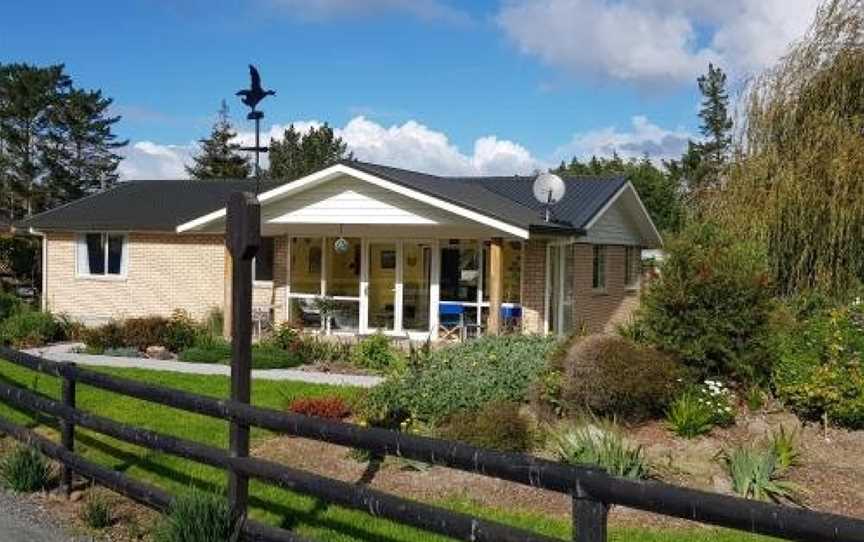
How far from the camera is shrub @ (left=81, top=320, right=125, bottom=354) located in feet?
64.4

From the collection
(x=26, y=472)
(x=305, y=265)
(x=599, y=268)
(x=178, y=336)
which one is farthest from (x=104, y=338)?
(x=26, y=472)

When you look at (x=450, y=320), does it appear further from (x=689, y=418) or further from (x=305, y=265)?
(x=689, y=418)

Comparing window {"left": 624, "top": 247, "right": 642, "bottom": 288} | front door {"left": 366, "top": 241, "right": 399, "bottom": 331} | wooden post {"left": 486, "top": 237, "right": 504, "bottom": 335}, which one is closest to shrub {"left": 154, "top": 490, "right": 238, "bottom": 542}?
wooden post {"left": 486, "top": 237, "right": 504, "bottom": 335}

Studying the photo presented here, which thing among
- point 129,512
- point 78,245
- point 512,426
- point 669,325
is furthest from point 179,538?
point 78,245

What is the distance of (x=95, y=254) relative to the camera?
89.0 feet

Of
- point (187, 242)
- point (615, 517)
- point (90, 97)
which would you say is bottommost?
point (615, 517)

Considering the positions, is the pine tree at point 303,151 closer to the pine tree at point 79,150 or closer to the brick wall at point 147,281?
the pine tree at point 79,150

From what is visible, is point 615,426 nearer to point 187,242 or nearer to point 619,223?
point 619,223

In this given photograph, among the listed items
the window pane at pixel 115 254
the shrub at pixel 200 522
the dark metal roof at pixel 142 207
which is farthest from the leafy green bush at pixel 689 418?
the window pane at pixel 115 254

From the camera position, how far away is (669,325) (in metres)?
11.3

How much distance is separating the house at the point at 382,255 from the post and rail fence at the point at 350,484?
37.4 feet

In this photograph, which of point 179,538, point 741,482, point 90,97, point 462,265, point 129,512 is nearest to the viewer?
point 179,538

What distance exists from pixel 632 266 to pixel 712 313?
54.6ft

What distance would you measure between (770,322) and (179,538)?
24.5ft
